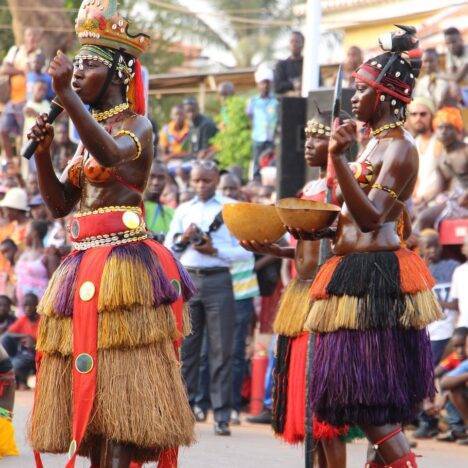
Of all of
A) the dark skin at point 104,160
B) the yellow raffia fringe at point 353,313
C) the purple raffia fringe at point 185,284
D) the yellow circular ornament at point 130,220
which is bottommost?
the yellow raffia fringe at point 353,313

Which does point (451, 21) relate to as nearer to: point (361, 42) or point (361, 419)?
point (361, 42)

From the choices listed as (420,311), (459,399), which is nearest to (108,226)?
(420,311)

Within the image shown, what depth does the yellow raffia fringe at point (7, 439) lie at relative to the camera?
8.97 m

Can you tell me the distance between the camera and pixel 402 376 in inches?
264

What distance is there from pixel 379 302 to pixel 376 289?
68 millimetres

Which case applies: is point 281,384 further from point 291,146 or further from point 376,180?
point 291,146

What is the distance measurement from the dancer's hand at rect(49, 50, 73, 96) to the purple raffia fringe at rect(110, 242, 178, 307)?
0.96 m

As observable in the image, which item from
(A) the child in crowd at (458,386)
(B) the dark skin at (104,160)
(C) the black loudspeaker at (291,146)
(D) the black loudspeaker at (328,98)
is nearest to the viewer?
(B) the dark skin at (104,160)

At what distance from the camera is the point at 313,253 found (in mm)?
8219

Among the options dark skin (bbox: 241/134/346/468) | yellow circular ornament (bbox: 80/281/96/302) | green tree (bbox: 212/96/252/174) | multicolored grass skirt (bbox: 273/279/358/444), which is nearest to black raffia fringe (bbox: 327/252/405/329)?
dark skin (bbox: 241/134/346/468)

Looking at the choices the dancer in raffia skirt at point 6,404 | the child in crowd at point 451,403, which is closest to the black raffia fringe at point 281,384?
the dancer in raffia skirt at point 6,404

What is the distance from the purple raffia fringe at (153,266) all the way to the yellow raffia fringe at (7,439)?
9.08 ft

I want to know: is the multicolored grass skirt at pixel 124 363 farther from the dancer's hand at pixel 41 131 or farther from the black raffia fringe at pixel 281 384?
the black raffia fringe at pixel 281 384

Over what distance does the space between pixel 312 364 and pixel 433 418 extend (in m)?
4.41
